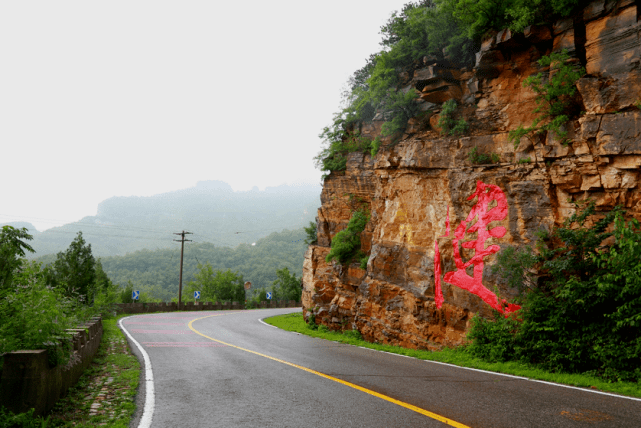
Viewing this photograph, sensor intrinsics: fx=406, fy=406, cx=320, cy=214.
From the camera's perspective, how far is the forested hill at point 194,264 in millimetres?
92350

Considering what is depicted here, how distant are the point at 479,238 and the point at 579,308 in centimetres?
416

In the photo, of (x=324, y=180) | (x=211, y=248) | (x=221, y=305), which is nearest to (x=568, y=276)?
(x=324, y=180)

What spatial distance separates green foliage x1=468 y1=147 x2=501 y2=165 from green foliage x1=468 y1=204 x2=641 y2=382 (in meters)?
3.31

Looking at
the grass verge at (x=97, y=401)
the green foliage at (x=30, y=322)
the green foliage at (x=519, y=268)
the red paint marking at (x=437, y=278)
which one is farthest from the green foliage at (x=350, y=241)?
the green foliage at (x=30, y=322)

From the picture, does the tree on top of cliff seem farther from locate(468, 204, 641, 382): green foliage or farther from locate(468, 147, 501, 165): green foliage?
locate(468, 204, 641, 382): green foliage

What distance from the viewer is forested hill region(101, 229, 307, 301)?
92.4 m

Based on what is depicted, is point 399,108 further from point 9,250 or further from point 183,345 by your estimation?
point 9,250

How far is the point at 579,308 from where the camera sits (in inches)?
392

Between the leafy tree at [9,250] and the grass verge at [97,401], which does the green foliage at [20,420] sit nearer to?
the grass verge at [97,401]

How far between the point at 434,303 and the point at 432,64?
9.53 metres

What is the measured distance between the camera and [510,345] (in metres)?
10.8

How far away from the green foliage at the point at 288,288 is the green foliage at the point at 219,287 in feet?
21.0

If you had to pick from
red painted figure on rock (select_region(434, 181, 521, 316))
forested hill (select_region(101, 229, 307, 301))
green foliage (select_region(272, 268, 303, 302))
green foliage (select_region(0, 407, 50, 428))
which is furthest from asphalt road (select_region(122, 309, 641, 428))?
forested hill (select_region(101, 229, 307, 301))

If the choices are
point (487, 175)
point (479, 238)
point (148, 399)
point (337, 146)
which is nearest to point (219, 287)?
point (337, 146)
